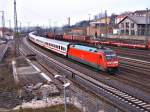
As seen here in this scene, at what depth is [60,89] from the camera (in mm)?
30203

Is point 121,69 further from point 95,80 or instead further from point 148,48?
point 148,48

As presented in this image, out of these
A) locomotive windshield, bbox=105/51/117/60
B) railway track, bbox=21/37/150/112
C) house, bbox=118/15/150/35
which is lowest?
railway track, bbox=21/37/150/112

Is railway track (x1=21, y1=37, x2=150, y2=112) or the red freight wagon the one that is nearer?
railway track (x1=21, y1=37, x2=150, y2=112)

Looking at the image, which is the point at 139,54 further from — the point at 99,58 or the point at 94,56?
the point at 99,58

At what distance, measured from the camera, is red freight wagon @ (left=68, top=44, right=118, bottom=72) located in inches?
1414

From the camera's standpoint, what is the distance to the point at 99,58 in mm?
37000

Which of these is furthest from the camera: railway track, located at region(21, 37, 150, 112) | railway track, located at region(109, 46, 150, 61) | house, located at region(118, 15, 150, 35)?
house, located at region(118, 15, 150, 35)

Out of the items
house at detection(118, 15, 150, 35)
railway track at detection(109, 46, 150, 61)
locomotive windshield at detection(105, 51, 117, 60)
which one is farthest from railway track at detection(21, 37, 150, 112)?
house at detection(118, 15, 150, 35)

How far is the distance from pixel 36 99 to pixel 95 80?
8331mm

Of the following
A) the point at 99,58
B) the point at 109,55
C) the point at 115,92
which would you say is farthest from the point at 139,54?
the point at 115,92

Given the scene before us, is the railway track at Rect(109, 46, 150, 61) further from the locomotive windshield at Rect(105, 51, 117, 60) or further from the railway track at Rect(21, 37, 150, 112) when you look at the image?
the railway track at Rect(21, 37, 150, 112)

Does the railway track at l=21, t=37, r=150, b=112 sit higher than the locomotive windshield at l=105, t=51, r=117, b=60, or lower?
lower

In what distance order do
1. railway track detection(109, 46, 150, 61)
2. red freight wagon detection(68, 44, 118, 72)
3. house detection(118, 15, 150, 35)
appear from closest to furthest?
red freight wagon detection(68, 44, 118, 72) → railway track detection(109, 46, 150, 61) → house detection(118, 15, 150, 35)

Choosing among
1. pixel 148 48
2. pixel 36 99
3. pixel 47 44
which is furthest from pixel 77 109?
pixel 47 44
